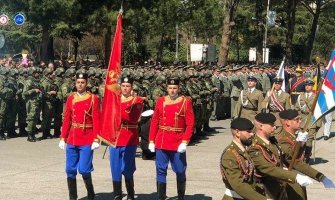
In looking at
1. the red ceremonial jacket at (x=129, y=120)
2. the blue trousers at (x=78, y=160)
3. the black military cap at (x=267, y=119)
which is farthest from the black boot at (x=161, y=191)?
the black military cap at (x=267, y=119)

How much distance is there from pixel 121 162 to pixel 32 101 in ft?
24.4

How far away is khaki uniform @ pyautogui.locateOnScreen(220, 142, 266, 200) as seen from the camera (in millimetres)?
5484

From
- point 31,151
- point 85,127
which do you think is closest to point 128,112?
point 85,127

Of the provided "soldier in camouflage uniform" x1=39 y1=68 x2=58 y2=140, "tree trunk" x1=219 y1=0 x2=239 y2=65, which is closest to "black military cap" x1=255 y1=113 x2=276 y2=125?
"soldier in camouflage uniform" x1=39 y1=68 x2=58 y2=140

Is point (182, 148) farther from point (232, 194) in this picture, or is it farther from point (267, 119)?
point (232, 194)

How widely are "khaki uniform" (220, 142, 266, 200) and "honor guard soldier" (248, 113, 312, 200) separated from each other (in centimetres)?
20

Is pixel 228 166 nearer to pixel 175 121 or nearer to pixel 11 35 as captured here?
pixel 175 121

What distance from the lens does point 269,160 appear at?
237 inches

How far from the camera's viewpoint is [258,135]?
20.1 feet

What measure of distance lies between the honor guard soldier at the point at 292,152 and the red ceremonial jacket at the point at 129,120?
2.62 m

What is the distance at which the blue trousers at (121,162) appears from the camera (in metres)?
8.70

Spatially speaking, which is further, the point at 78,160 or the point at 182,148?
the point at 78,160

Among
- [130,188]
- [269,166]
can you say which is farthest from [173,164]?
[269,166]

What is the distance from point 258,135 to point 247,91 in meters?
6.98
